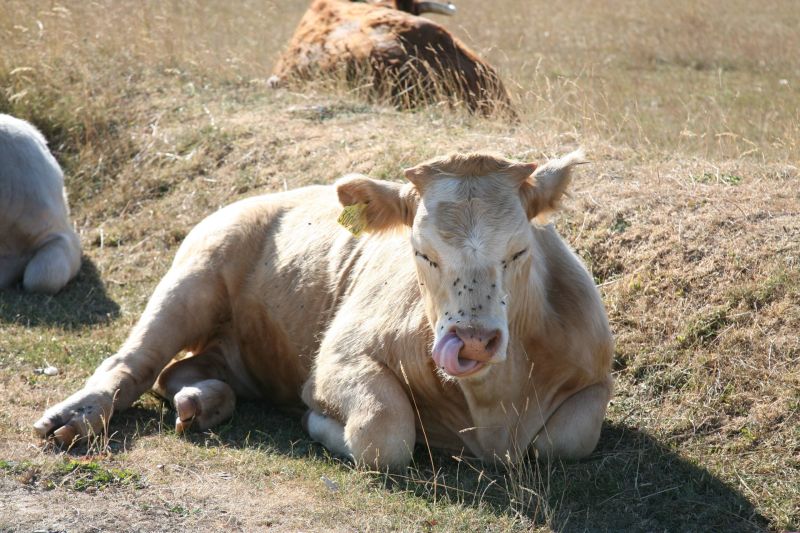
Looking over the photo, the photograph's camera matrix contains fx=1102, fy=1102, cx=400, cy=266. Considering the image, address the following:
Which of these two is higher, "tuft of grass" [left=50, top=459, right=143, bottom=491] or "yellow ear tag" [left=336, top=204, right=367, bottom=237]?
"yellow ear tag" [left=336, top=204, right=367, bottom=237]

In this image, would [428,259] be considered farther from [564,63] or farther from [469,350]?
[564,63]

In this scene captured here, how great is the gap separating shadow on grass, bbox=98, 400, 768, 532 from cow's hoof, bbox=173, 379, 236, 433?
0.10m

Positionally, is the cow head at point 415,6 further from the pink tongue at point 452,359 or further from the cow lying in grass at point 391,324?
the pink tongue at point 452,359

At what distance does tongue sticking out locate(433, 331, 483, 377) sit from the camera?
4816 mm

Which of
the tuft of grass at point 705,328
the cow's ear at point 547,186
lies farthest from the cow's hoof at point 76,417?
the tuft of grass at point 705,328

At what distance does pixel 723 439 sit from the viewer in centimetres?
589

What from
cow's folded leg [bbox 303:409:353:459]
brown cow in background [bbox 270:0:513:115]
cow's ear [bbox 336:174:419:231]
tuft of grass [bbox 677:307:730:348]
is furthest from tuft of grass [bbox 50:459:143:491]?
brown cow in background [bbox 270:0:513:115]

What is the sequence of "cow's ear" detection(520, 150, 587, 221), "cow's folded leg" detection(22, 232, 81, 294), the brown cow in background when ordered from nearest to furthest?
"cow's ear" detection(520, 150, 587, 221)
"cow's folded leg" detection(22, 232, 81, 294)
the brown cow in background

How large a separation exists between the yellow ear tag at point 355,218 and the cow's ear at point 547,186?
89 centimetres

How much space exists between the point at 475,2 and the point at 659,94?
9.54 meters

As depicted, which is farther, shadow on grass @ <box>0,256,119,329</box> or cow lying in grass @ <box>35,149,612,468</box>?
shadow on grass @ <box>0,256,119,329</box>

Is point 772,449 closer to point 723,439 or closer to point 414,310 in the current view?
point 723,439

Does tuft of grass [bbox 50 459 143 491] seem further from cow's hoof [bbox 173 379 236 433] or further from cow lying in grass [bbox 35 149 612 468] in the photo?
cow's hoof [bbox 173 379 236 433]

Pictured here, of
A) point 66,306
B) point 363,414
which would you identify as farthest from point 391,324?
point 66,306
